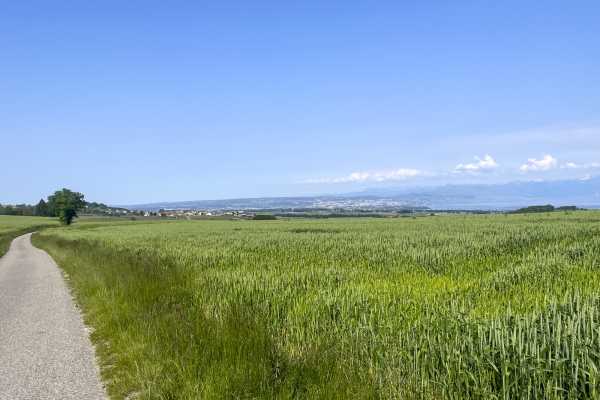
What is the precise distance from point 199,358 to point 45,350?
3810 mm

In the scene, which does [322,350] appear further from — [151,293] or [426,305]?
[151,293]

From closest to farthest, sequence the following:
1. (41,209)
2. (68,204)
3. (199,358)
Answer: (199,358), (68,204), (41,209)

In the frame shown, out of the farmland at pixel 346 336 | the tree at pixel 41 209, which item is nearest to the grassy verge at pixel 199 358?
the farmland at pixel 346 336

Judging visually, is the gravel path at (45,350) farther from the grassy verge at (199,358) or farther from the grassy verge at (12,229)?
the grassy verge at (12,229)

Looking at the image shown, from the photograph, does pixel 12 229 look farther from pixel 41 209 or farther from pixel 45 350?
pixel 41 209

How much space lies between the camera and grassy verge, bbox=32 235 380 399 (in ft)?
16.3

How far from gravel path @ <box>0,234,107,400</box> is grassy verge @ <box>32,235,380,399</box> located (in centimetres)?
29

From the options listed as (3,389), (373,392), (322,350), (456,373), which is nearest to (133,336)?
(3,389)

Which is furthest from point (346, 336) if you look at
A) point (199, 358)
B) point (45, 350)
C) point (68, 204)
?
point (68, 204)

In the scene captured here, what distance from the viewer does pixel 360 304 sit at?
6777mm

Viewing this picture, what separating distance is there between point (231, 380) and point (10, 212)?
211312 millimetres

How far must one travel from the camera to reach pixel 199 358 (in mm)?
5914

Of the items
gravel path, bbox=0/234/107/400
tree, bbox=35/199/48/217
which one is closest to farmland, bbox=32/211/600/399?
gravel path, bbox=0/234/107/400

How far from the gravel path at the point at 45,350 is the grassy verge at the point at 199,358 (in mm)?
293
